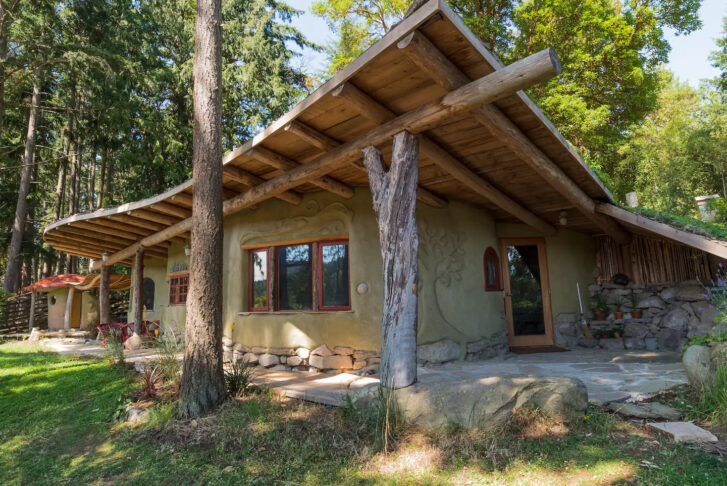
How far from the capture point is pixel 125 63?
42.3 feet

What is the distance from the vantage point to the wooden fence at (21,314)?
13.5 m

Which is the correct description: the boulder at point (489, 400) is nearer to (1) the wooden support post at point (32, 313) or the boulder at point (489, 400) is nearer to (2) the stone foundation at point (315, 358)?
(2) the stone foundation at point (315, 358)

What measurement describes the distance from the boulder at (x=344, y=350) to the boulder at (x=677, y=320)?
564 centimetres

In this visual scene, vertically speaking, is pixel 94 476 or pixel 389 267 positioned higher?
pixel 389 267

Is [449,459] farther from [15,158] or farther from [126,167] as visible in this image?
[15,158]

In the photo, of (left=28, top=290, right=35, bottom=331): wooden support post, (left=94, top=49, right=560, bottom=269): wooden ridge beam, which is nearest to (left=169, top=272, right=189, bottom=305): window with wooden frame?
(left=94, top=49, right=560, bottom=269): wooden ridge beam

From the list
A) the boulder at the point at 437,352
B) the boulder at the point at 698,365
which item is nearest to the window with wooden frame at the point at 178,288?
the boulder at the point at 437,352

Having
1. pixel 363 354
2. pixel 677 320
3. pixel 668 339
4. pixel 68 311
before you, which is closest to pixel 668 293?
pixel 677 320

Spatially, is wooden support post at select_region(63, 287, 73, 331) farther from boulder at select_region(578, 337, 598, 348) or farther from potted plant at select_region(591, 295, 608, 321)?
potted plant at select_region(591, 295, 608, 321)

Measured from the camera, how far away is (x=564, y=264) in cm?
753

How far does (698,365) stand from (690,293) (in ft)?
14.4

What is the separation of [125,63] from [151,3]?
128 inches

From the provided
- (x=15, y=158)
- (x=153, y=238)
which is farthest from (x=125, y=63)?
(x=153, y=238)

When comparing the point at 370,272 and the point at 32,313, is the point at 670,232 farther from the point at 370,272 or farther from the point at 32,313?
the point at 32,313
